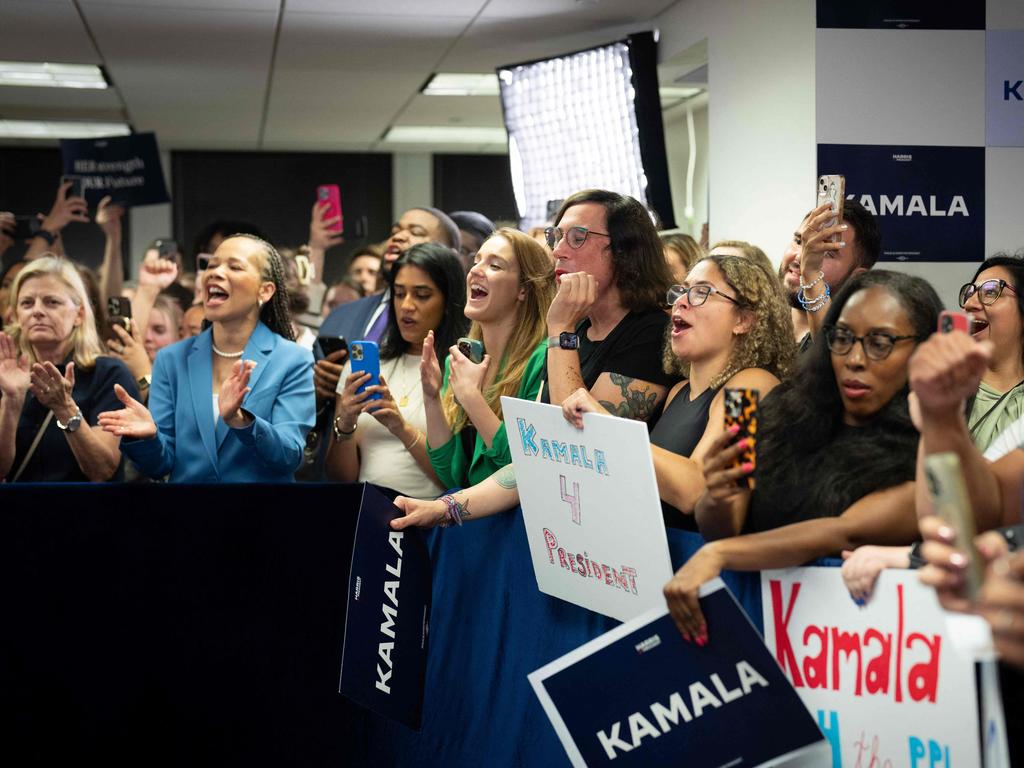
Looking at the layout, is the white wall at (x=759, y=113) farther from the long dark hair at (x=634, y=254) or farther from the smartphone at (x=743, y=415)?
the smartphone at (x=743, y=415)

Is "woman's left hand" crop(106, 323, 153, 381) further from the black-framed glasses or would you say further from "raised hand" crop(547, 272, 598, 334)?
the black-framed glasses

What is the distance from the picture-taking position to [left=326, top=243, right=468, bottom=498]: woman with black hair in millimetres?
3701

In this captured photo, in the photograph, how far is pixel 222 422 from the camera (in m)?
3.78

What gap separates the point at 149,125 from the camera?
435 inches

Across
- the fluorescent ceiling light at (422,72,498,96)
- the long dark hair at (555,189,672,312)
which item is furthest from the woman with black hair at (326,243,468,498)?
the fluorescent ceiling light at (422,72,498,96)

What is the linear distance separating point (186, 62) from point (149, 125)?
3.13 metres

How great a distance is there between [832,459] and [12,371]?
2725 mm

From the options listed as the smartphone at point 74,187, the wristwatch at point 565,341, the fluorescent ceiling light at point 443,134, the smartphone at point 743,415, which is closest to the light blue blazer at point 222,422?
the wristwatch at point 565,341

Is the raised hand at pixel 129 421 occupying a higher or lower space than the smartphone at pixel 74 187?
lower

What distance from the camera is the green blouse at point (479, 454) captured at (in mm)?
→ 3328

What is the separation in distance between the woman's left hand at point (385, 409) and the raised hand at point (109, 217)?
12.1 ft

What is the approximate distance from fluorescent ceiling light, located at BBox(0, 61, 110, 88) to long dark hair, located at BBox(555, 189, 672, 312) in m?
6.04

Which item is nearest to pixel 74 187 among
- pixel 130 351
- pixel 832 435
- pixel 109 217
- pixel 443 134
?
pixel 109 217

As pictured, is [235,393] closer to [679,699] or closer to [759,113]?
[679,699]
